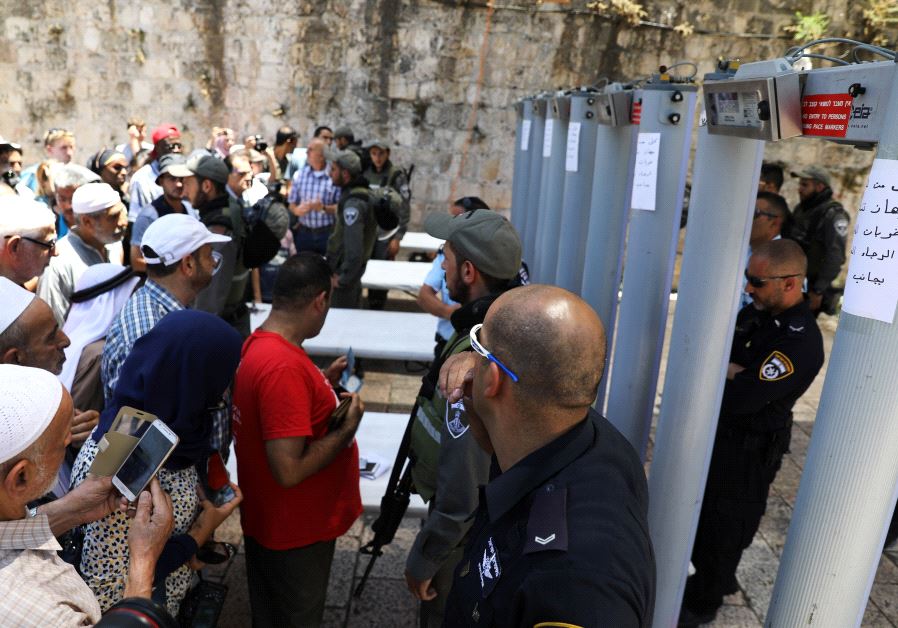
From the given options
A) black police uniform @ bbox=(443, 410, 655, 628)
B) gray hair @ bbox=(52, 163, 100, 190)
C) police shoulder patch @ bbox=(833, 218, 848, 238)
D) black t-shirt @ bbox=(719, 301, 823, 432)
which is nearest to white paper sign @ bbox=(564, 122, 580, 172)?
black t-shirt @ bbox=(719, 301, 823, 432)

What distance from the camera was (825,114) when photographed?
148 cm

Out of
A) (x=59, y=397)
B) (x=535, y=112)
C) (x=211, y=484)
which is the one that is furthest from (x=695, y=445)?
(x=535, y=112)

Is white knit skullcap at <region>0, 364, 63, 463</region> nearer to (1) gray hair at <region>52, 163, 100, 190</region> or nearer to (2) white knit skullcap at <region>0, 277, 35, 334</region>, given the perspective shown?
(2) white knit skullcap at <region>0, 277, 35, 334</region>

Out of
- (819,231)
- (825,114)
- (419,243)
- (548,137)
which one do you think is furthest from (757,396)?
(419,243)

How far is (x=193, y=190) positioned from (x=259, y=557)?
119 inches

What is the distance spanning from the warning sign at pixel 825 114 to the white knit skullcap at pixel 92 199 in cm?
333

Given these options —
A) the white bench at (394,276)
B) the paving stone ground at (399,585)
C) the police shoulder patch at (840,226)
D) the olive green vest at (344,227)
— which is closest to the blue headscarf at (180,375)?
the paving stone ground at (399,585)

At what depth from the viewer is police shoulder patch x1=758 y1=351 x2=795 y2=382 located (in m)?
2.79

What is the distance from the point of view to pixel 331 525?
257cm

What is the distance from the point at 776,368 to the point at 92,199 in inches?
134

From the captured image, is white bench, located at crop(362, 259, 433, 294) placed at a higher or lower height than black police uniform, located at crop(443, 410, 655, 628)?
lower

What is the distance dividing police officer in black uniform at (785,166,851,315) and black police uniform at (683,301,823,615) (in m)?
3.16

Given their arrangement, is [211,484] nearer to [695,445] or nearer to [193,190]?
[695,445]

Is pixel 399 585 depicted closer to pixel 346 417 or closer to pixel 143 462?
pixel 346 417
